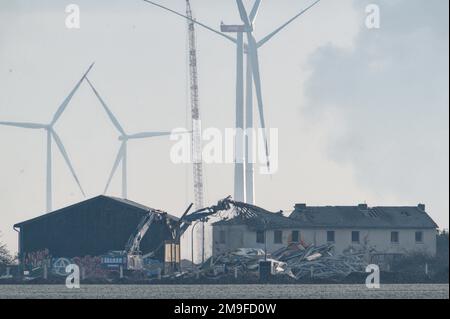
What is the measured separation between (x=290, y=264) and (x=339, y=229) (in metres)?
18.5

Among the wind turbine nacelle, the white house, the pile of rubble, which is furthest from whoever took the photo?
the wind turbine nacelle

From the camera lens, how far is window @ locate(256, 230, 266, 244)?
156200 millimetres

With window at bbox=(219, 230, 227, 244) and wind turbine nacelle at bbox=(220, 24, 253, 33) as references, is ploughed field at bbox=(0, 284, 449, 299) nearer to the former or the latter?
window at bbox=(219, 230, 227, 244)

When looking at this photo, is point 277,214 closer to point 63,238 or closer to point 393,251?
point 393,251

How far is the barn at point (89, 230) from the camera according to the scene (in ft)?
478

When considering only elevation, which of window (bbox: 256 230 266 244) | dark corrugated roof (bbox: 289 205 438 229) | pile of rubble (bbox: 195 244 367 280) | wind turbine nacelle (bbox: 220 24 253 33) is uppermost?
wind turbine nacelle (bbox: 220 24 253 33)

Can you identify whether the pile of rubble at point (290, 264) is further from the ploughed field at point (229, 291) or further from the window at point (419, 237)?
the window at point (419, 237)

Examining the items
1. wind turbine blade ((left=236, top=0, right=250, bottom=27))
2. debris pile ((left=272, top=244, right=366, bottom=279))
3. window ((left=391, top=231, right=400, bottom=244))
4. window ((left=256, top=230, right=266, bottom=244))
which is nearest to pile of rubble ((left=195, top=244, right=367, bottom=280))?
debris pile ((left=272, top=244, right=366, bottom=279))

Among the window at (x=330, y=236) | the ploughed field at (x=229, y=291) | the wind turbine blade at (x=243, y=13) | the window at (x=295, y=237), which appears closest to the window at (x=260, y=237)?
the window at (x=295, y=237)

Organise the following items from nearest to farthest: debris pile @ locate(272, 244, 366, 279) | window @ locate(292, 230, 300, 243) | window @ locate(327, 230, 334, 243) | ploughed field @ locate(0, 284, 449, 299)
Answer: ploughed field @ locate(0, 284, 449, 299)
debris pile @ locate(272, 244, 366, 279)
window @ locate(292, 230, 300, 243)
window @ locate(327, 230, 334, 243)

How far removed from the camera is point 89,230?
146250mm

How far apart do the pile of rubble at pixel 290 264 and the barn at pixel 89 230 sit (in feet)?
15.0
